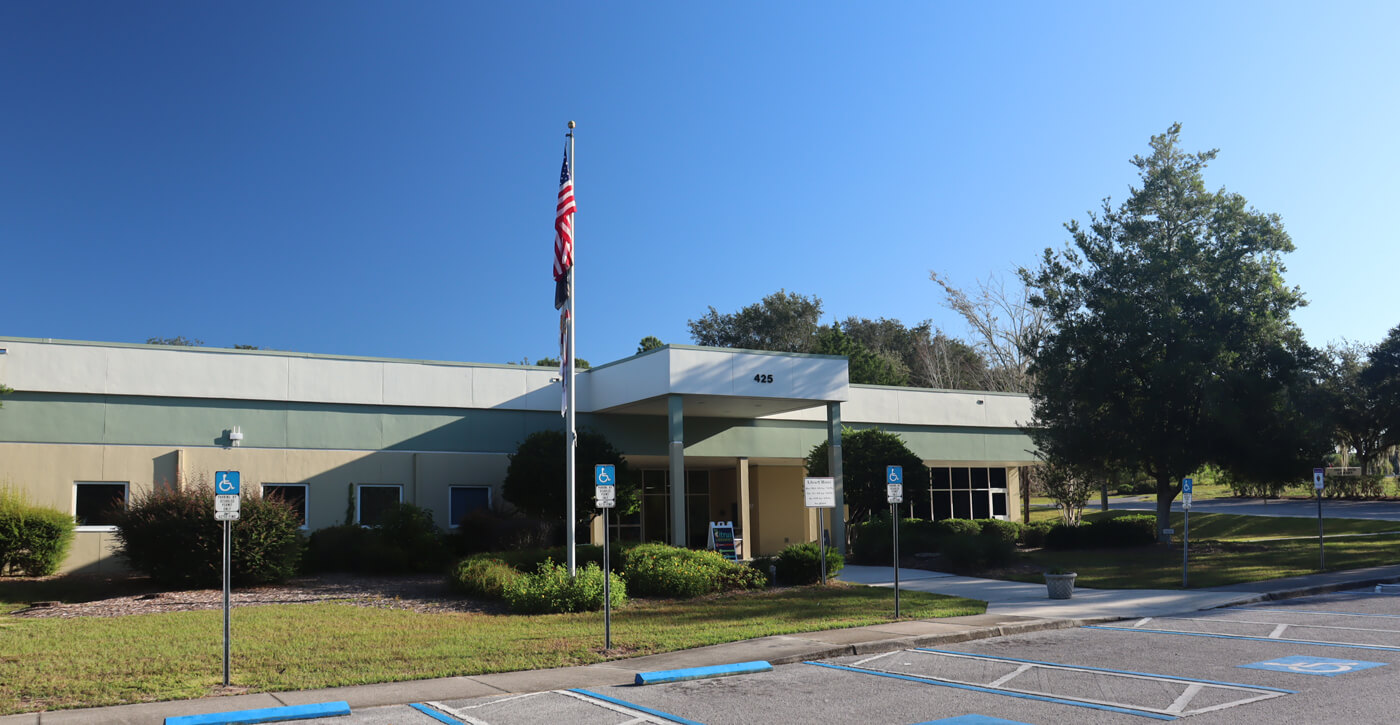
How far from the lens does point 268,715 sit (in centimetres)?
960

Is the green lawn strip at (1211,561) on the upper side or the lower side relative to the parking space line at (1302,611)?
lower

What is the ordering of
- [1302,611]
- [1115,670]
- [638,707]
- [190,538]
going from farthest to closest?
[190,538] → [1302,611] → [1115,670] → [638,707]

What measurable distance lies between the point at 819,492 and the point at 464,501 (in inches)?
481

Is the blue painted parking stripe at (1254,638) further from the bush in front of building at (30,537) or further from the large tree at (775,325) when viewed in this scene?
the large tree at (775,325)

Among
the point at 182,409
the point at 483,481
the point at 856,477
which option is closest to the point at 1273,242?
the point at 856,477

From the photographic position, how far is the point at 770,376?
27.1m

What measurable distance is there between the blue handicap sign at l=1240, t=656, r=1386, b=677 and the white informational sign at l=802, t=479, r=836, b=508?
10.0 metres

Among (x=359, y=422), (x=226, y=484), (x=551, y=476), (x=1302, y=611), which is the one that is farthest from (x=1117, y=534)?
(x=226, y=484)

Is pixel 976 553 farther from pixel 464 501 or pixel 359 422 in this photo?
pixel 359 422

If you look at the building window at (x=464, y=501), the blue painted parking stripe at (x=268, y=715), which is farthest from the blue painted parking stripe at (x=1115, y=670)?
the building window at (x=464, y=501)

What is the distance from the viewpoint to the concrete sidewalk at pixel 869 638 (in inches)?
402

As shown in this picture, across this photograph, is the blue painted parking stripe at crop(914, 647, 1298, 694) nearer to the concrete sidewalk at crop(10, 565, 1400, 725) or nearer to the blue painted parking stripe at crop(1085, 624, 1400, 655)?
the concrete sidewalk at crop(10, 565, 1400, 725)

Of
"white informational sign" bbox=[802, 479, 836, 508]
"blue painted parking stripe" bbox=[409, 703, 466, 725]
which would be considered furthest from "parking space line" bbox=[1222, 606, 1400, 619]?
"blue painted parking stripe" bbox=[409, 703, 466, 725]

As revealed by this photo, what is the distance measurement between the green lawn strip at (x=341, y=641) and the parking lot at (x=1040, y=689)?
6.99ft
